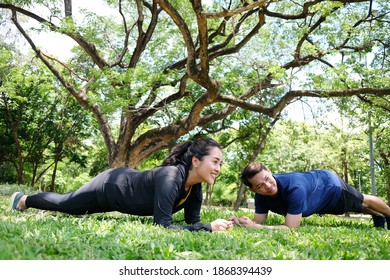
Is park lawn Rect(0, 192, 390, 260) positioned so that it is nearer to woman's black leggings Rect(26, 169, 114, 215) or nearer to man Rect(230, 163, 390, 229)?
woman's black leggings Rect(26, 169, 114, 215)

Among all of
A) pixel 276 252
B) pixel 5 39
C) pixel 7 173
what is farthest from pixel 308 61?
pixel 7 173

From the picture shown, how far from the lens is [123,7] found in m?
15.3

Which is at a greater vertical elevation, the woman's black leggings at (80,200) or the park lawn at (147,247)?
the woman's black leggings at (80,200)

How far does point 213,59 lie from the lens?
13.7 metres

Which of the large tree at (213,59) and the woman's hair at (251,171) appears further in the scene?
the large tree at (213,59)

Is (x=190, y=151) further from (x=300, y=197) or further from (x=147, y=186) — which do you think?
(x=300, y=197)

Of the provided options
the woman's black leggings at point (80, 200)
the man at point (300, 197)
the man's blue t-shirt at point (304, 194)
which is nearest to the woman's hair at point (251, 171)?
the man at point (300, 197)

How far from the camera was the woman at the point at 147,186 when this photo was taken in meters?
3.97

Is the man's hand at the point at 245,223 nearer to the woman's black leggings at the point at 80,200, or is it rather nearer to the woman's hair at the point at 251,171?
the woman's hair at the point at 251,171

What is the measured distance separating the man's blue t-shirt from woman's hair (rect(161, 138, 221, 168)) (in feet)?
3.75

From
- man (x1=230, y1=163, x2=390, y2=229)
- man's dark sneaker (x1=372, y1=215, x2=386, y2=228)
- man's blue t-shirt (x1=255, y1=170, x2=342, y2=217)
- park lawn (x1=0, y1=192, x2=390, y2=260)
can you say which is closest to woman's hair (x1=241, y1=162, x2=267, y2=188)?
man (x1=230, y1=163, x2=390, y2=229)

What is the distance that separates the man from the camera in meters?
4.55

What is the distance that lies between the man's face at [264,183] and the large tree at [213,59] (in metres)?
4.94

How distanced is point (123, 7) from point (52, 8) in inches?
128
